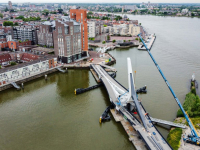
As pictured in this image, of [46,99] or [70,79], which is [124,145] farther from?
[70,79]

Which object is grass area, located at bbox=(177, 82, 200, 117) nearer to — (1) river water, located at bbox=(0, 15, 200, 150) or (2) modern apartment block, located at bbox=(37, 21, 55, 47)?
(1) river water, located at bbox=(0, 15, 200, 150)

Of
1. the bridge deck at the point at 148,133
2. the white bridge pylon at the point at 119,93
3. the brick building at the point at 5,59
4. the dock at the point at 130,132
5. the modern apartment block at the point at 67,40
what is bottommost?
the dock at the point at 130,132

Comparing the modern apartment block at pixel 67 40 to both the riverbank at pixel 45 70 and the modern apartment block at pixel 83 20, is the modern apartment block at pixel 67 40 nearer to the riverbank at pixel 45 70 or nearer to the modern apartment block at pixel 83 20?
the riverbank at pixel 45 70

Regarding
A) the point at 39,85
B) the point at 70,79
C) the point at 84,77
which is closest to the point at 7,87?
the point at 39,85

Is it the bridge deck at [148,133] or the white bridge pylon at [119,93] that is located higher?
the white bridge pylon at [119,93]

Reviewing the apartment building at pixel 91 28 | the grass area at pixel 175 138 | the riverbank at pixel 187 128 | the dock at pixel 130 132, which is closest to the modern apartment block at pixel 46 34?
the apartment building at pixel 91 28

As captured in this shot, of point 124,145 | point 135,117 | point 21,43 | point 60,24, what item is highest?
point 60,24

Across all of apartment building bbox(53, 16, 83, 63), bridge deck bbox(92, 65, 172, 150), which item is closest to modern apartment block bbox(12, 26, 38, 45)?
apartment building bbox(53, 16, 83, 63)
